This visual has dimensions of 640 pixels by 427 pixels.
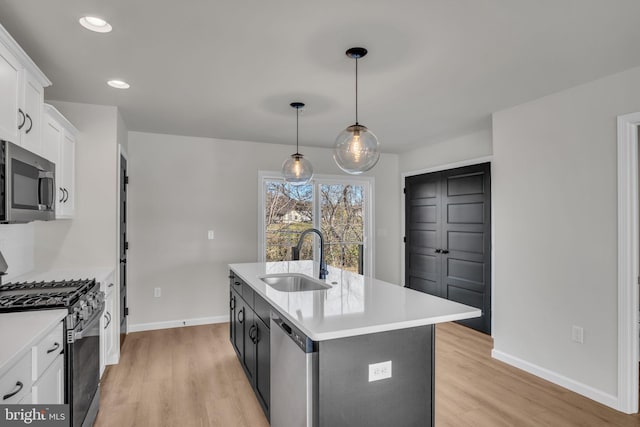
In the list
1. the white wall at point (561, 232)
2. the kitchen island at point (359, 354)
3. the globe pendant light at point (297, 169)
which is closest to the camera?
the kitchen island at point (359, 354)

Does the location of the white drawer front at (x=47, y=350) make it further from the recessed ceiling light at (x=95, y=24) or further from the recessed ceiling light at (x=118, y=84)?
the recessed ceiling light at (x=118, y=84)

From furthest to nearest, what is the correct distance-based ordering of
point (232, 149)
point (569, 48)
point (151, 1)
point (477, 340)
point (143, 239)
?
point (232, 149) → point (143, 239) → point (477, 340) → point (569, 48) → point (151, 1)

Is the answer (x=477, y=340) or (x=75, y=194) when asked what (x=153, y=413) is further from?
(x=477, y=340)

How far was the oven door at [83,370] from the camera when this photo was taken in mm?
Result: 1892

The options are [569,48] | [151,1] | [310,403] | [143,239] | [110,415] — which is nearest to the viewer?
[310,403]

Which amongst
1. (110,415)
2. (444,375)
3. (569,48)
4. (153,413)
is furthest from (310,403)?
(569,48)

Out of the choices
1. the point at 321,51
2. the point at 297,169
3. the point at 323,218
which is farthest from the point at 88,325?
the point at 323,218

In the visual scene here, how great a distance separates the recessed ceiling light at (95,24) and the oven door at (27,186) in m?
0.78

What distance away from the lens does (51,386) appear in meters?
1.69

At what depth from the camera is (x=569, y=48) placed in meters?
2.28

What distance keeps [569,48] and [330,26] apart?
1554mm

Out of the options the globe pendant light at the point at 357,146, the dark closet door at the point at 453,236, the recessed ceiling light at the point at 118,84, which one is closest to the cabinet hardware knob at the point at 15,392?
the globe pendant light at the point at 357,146

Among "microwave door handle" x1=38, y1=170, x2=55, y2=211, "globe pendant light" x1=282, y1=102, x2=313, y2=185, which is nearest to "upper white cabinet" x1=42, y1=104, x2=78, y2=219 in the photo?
"microwave door handle" x1=38, y1=170, x2=55, y2=211

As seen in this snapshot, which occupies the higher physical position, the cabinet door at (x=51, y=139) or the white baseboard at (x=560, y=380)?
the cabinet door at (x=51, y=139)
